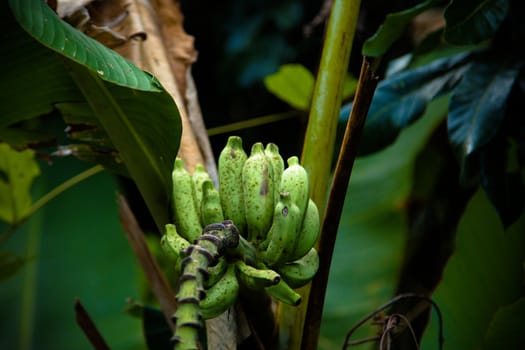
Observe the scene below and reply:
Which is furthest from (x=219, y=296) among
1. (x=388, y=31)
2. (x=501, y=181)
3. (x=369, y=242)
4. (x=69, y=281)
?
(x=69, y=281)

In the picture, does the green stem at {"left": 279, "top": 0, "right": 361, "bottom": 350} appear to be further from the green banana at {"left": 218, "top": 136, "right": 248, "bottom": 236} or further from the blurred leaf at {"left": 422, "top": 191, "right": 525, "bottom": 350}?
the blurred leaf at {"left": 422, "top": 191, "right": 525, "bottom": 350}

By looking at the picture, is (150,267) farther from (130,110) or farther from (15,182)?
(15,182)

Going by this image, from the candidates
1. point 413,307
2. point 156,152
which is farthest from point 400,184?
point 156,152

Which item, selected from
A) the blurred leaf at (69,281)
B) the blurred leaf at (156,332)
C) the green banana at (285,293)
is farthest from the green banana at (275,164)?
the blurred leaf at (69,281)

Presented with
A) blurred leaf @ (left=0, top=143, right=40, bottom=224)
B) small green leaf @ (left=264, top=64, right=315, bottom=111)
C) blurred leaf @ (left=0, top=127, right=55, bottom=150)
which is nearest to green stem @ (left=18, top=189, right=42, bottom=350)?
blurred leaf @ (left=0, top=143, right=40, bottom=224)

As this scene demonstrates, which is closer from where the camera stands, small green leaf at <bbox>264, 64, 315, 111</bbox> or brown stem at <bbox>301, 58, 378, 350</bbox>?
brown stem at <bbox>301, 58, 378, 350</bbox>

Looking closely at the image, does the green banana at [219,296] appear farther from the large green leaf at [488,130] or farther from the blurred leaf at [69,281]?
the blurred leaf at [69,281]

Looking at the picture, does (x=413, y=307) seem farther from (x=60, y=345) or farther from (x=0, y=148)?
(x=0, y=148)

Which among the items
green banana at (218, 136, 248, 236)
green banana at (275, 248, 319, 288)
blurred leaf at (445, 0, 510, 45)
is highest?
blurred leaf at (445, 0, 510, 45)
